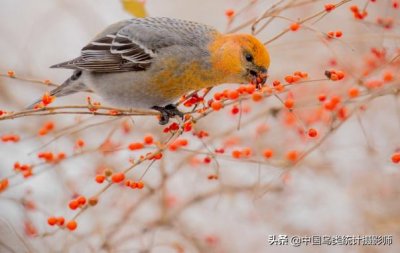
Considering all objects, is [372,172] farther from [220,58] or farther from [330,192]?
[220,58]

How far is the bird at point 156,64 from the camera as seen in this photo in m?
3.43

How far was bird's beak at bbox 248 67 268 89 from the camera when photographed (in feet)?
10.4

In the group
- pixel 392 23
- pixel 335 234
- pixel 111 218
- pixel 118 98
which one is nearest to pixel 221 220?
pixel 111 218

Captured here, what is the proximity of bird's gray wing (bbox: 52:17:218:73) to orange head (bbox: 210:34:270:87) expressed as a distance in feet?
0.65

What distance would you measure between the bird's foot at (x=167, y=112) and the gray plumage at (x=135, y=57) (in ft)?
0.15

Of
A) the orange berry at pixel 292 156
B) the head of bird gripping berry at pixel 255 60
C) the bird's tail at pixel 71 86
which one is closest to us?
the orange berry at pixel 292 156

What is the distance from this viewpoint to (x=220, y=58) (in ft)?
11.2

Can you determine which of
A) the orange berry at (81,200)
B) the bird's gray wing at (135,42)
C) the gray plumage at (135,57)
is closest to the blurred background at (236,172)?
the gray plumage at (135,57)

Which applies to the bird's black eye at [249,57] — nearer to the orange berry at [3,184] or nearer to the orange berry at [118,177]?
the orange berry at [118,177]

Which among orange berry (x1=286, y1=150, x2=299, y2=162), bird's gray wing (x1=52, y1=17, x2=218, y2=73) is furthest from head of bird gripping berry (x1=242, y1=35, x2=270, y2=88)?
orange berry (x1=286, y1=150, x2=299, y2=162)

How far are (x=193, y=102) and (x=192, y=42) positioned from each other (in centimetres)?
61

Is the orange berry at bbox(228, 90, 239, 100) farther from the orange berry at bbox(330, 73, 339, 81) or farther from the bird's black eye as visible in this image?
the bird's black eye

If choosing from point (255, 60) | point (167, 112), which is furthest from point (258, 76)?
point (167, 112)

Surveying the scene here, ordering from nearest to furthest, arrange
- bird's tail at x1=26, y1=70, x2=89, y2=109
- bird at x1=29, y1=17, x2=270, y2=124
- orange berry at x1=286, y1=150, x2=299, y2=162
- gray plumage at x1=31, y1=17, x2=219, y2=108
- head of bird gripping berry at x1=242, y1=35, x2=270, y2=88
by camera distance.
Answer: orange berry at x1=286, y1=150, x2=299, y2=162 < head of bird gripping berry at x1=242, y1=35, x2=270, y2=88 < bird at x1=29, y1=17, x2=270, y2=124 < gray plumage at x1=31, y1=17, x2=219, y2=108 < bird's tail at x1=26, y1=70, x2=89, y2=109
